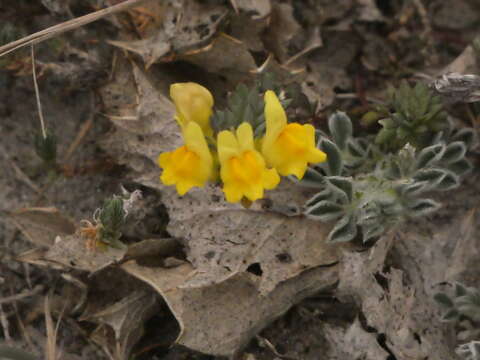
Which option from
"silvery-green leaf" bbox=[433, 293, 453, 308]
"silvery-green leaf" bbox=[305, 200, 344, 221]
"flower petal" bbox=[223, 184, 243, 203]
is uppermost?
"flower petal" bbox=[223, 184, 243, 203]

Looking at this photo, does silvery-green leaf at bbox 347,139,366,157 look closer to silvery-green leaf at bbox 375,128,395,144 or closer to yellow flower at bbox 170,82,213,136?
silvery-green leaf at bbox 375,128,395,144

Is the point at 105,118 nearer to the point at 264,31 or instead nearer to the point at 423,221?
the point at 264,31

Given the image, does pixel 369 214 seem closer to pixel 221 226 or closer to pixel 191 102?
pixel 221 226

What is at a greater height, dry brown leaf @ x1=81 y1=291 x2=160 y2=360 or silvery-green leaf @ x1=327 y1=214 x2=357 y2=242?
silvery-green leaf @ x1=327 y1=214 x2=357 y2=242

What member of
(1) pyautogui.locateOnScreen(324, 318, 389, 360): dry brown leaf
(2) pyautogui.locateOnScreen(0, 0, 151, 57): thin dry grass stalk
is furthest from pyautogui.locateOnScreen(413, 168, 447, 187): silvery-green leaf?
(2) pyautogui.locateOnScreen(0, 0, 151, 57): thin dry grass stalk

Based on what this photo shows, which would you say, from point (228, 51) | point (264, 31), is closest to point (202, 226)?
point (228, 51)

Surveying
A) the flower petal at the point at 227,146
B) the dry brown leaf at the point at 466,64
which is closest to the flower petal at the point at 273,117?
the flower petal at the point at 227,146
